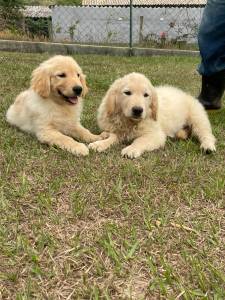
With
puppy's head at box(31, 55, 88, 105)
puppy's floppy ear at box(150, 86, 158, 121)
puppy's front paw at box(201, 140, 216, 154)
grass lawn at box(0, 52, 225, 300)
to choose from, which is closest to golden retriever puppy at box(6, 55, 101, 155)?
puppy's head at box(31, 55, 88, 105)

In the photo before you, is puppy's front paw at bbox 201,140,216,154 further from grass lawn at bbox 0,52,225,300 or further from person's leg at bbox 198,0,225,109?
person's leg at bbox 198,0,225,109

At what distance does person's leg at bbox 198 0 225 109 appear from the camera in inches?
154

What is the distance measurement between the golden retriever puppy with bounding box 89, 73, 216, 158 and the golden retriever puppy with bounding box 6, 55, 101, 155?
0.19 meters

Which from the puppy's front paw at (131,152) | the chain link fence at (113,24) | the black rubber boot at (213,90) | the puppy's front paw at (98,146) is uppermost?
the puppy's front paw at (131,152)

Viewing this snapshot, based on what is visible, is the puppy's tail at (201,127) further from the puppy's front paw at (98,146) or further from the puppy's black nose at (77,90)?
the puppy's black nose at (77,90)

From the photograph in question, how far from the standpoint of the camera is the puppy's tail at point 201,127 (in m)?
3.20

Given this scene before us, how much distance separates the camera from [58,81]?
10.8ft

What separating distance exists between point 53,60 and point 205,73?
1.49 meters

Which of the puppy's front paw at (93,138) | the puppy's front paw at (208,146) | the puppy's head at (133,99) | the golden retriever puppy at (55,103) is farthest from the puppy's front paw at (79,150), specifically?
the puppy's front paw at (208,146)

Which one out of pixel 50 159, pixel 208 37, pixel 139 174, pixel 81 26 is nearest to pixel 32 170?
pixel 50 159

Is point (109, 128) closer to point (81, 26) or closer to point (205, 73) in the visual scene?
point (205, 73)

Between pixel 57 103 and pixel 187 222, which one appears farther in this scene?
pixel 57 103

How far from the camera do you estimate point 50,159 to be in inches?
110

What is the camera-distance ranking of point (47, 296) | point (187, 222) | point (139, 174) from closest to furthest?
point (47, 296), point (187, 222), point (139, 174)
